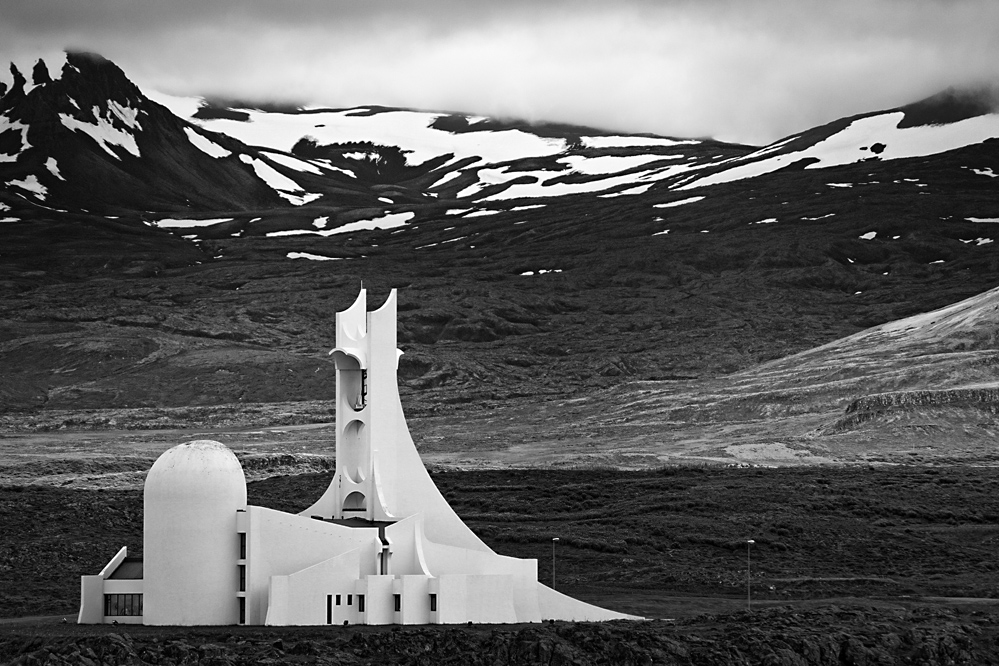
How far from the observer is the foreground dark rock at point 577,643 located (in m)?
43.0

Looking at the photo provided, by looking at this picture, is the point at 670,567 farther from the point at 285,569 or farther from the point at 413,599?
the point at 285,569

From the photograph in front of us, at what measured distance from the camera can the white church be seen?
48625 mm

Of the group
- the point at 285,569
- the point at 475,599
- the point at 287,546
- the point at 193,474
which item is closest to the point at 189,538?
the point at 193,474

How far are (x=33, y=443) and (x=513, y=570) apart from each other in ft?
223

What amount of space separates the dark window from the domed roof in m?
3.59

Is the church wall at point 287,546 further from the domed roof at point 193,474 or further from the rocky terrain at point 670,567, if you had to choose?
the rocky terrain at point 670,567

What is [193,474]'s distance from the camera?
159ft

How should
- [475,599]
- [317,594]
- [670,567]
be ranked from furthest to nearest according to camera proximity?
[670,567]
[475,599]
[317,594]

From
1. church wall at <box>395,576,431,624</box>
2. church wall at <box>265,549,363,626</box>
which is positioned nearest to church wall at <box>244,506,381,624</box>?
church wall at <box>265,549,363,626</box>

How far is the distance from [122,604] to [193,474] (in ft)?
16.4

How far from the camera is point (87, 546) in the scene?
7250 centimetres

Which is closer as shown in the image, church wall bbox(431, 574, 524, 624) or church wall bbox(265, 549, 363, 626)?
church wall bbox(265, 549, 363, 626)

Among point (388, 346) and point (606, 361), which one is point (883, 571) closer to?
point (388, 346)

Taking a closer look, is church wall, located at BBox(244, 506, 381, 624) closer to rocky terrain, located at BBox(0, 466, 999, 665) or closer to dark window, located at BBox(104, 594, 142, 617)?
rocky terrain, located at BBox(0, 466, 999, 665)
